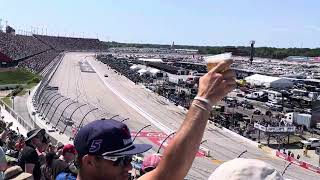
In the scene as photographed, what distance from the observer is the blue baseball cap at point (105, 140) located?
3.07 m

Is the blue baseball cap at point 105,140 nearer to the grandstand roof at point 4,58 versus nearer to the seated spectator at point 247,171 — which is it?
the seated spectator at point 247,171

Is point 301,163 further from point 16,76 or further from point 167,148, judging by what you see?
point 16,76

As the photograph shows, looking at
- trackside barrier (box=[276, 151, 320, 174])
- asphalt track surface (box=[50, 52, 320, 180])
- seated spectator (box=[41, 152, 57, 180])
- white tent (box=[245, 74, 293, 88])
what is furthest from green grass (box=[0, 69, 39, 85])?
seated spectator (box=[41, 152, 57, 180])

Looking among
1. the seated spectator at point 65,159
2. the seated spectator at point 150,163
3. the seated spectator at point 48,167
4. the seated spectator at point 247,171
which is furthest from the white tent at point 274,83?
the seated spectator at point 247,171

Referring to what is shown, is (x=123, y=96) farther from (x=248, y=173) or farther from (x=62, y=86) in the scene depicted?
(x=248, y=173)

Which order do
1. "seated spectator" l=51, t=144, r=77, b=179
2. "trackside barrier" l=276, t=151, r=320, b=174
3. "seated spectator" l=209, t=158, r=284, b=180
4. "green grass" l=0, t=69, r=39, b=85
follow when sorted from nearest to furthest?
"seated spectator" l=209, t=158, r=284, b=180 < "seated spectator" l=51, t=144, r=77, b=179 < "trackside barrier" l=276, t=151, r=320, b=174 < "green grass" l=0, t=69, r=39, b=85

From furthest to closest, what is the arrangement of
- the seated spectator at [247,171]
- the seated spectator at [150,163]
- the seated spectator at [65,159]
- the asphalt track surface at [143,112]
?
the asphalt track surface at [143,112] → the seated spectator at [65,159] → the seated spectator at [150,163] → the seated spectator at [247,171]

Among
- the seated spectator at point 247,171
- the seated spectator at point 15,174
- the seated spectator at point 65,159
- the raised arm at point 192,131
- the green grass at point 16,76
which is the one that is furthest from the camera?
the green grass at point 16,76

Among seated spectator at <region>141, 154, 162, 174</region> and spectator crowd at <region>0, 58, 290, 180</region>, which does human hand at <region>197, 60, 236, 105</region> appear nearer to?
spectator crowd at <region>0, 58, 290, 180</region>

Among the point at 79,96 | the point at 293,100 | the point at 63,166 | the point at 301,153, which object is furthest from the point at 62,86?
the point at 63,166

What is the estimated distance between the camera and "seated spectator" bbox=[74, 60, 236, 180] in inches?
109

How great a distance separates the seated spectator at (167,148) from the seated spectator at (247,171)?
13.8 inches

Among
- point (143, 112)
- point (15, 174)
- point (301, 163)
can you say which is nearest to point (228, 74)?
point (15, 174)

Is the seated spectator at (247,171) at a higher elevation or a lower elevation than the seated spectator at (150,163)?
higher
